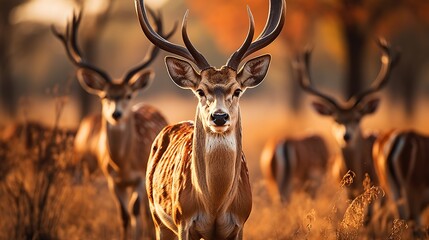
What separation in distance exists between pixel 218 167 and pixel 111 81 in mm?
4321

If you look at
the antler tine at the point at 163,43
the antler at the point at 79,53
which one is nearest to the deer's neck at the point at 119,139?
the antler at the point at 79,53

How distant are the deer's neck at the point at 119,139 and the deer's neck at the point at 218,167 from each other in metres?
3.59

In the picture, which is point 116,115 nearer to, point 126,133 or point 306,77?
point 126,133

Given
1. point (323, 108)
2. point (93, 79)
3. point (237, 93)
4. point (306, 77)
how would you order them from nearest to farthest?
1. point (237, 93)
2. point (93, 79)
3. point (323, 108)
4. point (306, 77)

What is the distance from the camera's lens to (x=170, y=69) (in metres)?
6.30

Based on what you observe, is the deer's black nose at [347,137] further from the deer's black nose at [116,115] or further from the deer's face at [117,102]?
the deer's black nose at [116,115]

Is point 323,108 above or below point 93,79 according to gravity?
below

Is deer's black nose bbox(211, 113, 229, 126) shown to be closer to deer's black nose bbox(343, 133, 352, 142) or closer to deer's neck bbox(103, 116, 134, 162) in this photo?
deer's neck bbox(103, 116, 134, 162)

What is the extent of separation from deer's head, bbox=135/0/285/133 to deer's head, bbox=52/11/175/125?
9.90ft

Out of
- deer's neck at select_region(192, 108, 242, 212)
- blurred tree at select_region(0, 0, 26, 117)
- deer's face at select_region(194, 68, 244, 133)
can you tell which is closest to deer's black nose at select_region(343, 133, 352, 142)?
deer's face at select_region(194, 68, 244, 133)

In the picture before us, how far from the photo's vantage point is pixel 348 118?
10.7 metres

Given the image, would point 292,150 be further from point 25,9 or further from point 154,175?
point 25,9

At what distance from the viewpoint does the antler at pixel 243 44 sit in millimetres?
6203

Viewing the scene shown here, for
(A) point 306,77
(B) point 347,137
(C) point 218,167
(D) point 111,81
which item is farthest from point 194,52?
(A) point 306,77
